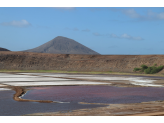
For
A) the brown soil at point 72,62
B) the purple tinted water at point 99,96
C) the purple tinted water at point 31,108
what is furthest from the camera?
the brown soil at point 72,62

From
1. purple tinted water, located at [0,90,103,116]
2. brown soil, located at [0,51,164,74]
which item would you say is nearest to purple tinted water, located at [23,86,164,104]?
purple tinted water, located at [0,90,103,116]

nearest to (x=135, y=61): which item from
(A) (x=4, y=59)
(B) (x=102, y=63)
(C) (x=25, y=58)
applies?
(B) (x=102, y=63)

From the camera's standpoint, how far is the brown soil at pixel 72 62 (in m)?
73.8

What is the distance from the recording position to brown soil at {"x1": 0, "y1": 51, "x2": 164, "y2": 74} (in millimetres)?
73812

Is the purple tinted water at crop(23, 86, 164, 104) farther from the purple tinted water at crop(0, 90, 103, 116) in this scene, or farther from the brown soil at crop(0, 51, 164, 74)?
the brown soil at crop(0, 51, 164, 74)

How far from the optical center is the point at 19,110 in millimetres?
10555

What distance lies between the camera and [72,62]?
8631 cm

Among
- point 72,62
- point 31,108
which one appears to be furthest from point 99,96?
point 72,62

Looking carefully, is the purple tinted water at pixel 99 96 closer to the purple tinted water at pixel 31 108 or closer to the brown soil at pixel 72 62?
the purple tinted water at pixel 31 108

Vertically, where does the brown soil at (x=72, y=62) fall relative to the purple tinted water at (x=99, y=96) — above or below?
above

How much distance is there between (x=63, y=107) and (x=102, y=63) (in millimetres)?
69113

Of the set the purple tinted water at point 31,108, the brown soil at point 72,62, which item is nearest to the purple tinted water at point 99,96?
the purple tinted water at point 31,108

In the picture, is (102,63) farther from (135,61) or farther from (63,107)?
(63,107)

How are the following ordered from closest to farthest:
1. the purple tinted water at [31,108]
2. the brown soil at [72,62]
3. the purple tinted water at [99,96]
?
the purple tinted water at [31,108]
the purple tinted water at [99,96]
the brown soil at [72,62]
